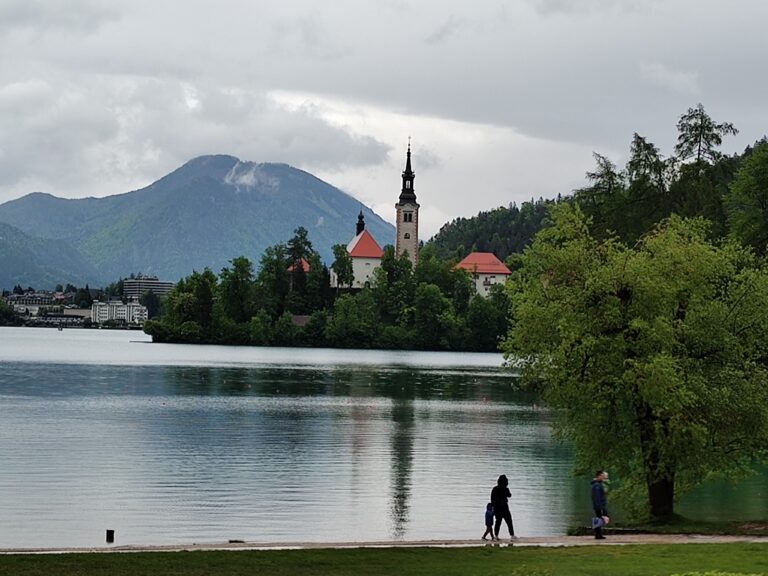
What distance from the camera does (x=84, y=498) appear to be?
38438 millimetres

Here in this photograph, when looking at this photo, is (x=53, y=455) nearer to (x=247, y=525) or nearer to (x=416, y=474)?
(x=416, y=474)

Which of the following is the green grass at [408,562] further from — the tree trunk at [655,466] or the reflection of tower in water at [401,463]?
the reflection of tower in water at [401,463]

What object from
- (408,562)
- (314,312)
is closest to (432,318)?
(314,312)

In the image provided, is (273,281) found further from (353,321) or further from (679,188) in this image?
(679,188)

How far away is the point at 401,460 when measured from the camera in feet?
171

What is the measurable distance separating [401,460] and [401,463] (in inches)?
41.8

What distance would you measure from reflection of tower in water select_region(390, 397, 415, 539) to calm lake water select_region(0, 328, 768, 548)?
9 centimetres

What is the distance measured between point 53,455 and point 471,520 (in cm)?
1988

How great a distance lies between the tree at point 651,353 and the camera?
33.1 metres

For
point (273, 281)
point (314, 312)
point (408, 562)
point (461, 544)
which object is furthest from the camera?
point (314, 312)

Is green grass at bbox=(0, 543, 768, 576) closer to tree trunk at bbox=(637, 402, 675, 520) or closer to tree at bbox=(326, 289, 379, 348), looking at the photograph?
tree trunk at bbox=(637, 402, 675, 520)

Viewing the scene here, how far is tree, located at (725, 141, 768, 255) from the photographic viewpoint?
217 feet

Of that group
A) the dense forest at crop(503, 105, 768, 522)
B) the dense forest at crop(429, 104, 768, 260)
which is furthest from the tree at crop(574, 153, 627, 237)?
the dense forest at crop(503, 105, 768, 522)

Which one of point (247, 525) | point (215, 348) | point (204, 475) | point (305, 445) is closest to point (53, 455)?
point (204, 475)
